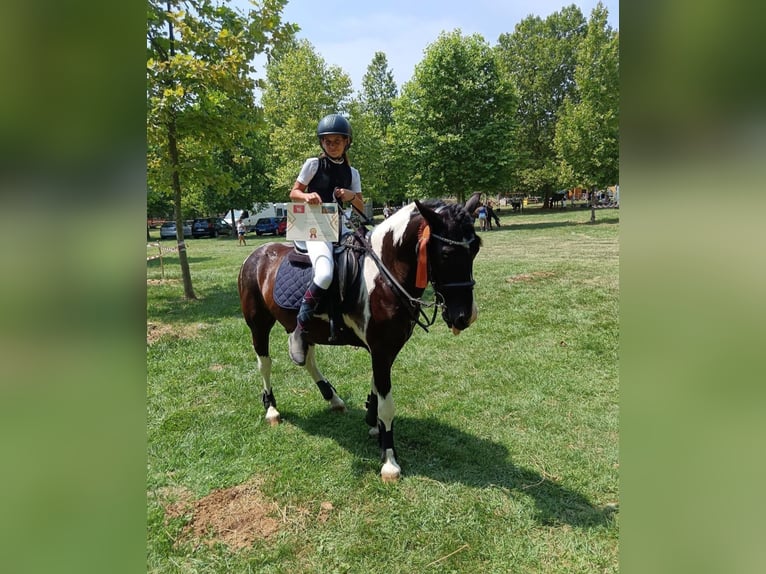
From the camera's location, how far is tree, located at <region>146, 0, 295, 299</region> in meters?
9.38

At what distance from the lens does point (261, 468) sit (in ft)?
13.4

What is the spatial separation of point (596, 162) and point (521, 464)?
1088 inches

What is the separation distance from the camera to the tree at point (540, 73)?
4556cm

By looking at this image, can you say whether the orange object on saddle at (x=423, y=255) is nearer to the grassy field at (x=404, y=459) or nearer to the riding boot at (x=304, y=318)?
the riding boot at (x=304, y=318)

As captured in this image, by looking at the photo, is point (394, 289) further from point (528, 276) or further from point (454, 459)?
point (528, 276)

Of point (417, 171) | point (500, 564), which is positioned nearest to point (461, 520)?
point (500, 564)

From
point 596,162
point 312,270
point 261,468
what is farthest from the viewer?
point 596,162

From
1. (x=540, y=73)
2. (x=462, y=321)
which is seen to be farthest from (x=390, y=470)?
(x=540, y=73)

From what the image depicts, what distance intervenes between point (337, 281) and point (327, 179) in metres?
1.13

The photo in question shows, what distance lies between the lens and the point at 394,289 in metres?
3.83

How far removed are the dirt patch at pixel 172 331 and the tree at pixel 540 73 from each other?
42.8 m

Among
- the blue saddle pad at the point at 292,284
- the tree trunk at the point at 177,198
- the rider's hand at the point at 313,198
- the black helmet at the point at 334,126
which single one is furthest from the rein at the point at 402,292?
the tree trunk at the point at 177,198

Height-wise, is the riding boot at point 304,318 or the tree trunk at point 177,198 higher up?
the tree trunk at point 177,198
